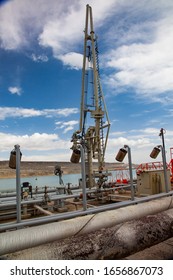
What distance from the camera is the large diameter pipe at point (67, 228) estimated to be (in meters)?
2.77

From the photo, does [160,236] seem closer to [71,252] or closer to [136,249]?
[136,249]

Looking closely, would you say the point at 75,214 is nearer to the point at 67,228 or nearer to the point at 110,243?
the point at 67,228

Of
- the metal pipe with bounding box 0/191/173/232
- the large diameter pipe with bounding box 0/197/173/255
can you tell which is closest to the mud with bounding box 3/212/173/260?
the large diameter pipe with bounding box 0/197/173/255

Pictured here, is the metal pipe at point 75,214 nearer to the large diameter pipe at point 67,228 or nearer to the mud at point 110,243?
the large diameter pipe at point 67,228

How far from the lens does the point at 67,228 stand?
10.6 feet

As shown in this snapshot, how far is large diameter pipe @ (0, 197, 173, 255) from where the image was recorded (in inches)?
109

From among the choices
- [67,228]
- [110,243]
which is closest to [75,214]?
[67,228]

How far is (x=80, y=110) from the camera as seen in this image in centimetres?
1261

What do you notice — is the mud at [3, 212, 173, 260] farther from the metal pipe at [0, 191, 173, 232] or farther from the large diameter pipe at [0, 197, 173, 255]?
the metal pipe at [0, 191, 173, 232]

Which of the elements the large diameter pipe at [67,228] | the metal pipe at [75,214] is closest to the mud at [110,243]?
the large diameter pipe at [67,228]

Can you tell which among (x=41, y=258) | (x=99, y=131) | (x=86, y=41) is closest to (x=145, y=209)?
(x=41, y=258)

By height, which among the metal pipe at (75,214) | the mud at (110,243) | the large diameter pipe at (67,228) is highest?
the metal pipe at (75,214)

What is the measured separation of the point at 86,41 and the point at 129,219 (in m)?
12.1
